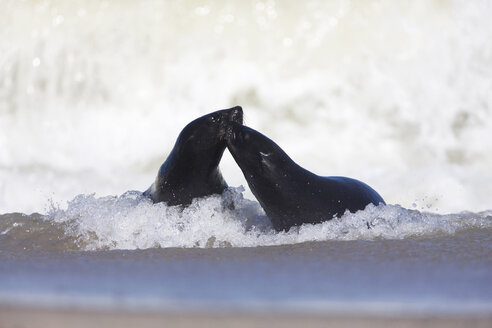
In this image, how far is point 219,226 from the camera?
4.21 metres

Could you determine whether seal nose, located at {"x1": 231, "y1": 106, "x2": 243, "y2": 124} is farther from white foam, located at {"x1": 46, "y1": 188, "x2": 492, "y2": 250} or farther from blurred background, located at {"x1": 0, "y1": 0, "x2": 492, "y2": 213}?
blurred background, located at {"x1": 0, "y1": 0, "x2": 492, "y2": 213}

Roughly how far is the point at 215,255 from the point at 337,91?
522 cm

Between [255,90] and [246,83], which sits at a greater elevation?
[246,83]

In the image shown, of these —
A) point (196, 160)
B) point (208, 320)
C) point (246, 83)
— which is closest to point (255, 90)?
point (246, 83)

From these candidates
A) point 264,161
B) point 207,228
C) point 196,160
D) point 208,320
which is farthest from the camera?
point 207,228

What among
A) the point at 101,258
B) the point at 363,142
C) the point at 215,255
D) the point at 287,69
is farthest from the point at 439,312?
the point at 287,69

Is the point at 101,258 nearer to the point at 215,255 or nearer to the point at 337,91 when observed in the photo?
the point at 215,255

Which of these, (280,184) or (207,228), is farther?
(207,228)

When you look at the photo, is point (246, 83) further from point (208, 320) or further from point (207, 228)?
point (208, 320)

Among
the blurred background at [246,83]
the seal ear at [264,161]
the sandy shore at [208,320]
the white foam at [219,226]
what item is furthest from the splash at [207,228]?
the blurred background at [246,83]

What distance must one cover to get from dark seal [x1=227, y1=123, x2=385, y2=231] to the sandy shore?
1.60 meters

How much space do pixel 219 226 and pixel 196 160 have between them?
418 mm

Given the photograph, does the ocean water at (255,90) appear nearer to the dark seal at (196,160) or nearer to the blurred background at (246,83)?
the blurred background at (246,83)

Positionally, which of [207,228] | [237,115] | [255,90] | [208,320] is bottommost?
[208,320]
